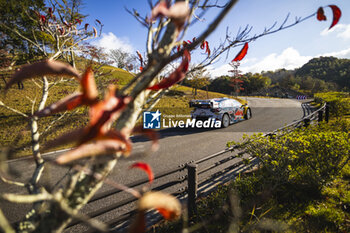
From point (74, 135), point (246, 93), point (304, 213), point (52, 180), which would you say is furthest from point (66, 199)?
point (246, 93)

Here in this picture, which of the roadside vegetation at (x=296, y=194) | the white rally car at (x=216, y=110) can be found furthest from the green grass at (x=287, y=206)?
the white rally car at (x=216, y=110)

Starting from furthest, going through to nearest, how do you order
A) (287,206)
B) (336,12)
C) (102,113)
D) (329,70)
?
(329,70) → (287,206) → (336,12) → (102,113)

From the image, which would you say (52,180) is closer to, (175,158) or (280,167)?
(175,158)

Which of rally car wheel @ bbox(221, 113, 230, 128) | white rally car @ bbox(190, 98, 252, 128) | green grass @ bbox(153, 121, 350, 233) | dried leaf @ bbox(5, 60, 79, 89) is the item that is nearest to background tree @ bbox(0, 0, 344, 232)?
dried leaf @ bbox(5, 60, 79, 89)

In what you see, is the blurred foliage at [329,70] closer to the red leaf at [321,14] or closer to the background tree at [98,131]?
the red leaf at [321,14]

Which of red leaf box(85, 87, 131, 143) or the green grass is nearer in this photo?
red leaf box(85, 87, 131, 143)

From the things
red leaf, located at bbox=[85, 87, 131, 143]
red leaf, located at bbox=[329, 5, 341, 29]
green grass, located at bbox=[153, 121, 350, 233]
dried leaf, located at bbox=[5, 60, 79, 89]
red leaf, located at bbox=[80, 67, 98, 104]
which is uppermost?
red leaf, located at bbox=[329, 5, 341, 29]

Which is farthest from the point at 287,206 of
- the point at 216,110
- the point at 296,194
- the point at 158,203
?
the point at 216,110

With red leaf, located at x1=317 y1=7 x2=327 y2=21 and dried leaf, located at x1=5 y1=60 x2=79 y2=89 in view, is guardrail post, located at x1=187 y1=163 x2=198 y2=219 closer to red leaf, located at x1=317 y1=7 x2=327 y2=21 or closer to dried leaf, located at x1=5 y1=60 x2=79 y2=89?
red leaf, located at x1=317 y1=7 x2=327 y2=21

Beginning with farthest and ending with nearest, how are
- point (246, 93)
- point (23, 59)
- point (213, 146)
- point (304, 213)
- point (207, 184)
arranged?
point (246, 93), point (23, 59), point (213, 146), point (207, 184), point (304, 213)

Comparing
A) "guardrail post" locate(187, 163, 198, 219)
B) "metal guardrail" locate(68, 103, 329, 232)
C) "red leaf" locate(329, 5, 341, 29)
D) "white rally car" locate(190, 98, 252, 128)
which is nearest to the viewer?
"red leaf" locate(329, 5, 341, 29)

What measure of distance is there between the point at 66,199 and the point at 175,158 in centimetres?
507

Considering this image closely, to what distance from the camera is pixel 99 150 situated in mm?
418

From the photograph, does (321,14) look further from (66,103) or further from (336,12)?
(66,103)
